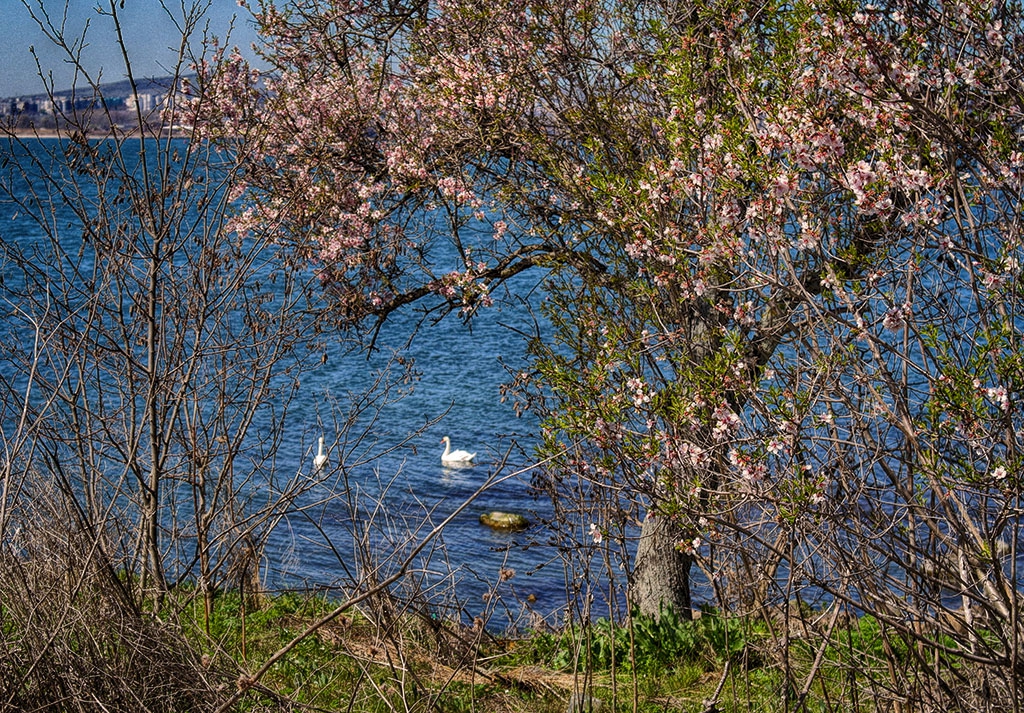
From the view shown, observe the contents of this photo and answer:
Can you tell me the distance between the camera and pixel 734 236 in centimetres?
446

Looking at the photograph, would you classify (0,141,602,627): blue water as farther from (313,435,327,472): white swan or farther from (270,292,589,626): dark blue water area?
(313,435,327,472): white swan

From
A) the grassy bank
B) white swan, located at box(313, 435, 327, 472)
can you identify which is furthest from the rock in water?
the grassy bank

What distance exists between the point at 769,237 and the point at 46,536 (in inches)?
131

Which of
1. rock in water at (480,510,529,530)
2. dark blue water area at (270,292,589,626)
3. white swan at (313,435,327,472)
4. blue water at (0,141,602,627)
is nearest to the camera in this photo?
white swan at (313,435,327,472)

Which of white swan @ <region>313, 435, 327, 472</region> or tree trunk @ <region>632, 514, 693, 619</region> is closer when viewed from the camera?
white swan @ <region>313, 435, 327, 472</region>

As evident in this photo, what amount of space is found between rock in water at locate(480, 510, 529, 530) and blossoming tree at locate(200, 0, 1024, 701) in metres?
5.50

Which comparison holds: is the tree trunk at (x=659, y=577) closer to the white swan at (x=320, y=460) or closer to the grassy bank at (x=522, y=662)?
the grassy bank at (x=522, y=662)

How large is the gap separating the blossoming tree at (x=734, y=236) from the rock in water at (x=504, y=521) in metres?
5.50

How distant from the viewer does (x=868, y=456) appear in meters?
3.85

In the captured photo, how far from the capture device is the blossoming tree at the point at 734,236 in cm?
346

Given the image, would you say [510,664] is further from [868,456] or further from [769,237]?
[769,237]

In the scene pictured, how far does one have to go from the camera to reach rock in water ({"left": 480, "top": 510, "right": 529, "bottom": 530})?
13008 millimetres

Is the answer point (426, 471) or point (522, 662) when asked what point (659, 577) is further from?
point (426, 471)

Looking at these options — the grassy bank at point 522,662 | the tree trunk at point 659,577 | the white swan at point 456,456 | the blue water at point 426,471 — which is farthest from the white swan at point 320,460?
the white swan at point 456,456
